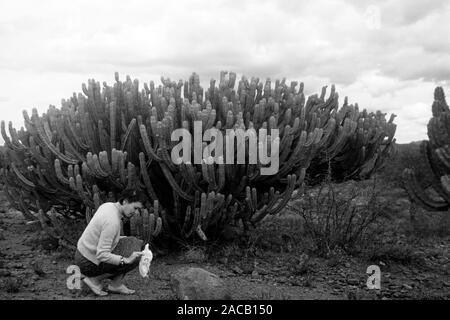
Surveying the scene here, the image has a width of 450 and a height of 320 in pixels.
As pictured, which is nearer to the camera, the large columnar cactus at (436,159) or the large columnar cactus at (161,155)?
the large columnar cactus at (161,155)

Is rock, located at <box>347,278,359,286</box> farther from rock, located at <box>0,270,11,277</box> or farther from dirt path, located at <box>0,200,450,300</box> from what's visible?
rock, located at <box>0,270,11,277</box>

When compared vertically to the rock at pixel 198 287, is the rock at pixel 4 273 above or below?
below

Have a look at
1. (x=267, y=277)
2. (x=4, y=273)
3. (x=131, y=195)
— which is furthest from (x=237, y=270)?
(x=4, y=273)

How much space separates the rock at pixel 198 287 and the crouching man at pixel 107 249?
1.62 feet

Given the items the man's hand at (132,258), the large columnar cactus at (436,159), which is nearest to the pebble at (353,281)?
the large columnar cactus at (436,159)

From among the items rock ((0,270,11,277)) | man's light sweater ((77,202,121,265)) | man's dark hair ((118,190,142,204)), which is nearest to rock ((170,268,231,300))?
man's light sweater ((77,202,121,265))

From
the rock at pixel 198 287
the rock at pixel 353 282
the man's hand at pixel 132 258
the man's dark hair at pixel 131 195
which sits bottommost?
the rock at pixel 353 282

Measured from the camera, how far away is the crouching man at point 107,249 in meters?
5.25

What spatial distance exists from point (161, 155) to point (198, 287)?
6.40 ft

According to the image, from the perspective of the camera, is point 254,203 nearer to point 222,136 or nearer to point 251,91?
point 222,136

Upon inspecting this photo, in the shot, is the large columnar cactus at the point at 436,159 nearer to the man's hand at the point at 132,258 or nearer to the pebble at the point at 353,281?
the pebble at the point at 353,281

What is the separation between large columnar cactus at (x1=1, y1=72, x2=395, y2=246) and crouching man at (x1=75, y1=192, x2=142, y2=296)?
90cm

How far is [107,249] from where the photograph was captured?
5.26 m

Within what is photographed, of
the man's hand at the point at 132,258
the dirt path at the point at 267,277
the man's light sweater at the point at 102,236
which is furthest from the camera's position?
the dirt path at the point at 267,277
